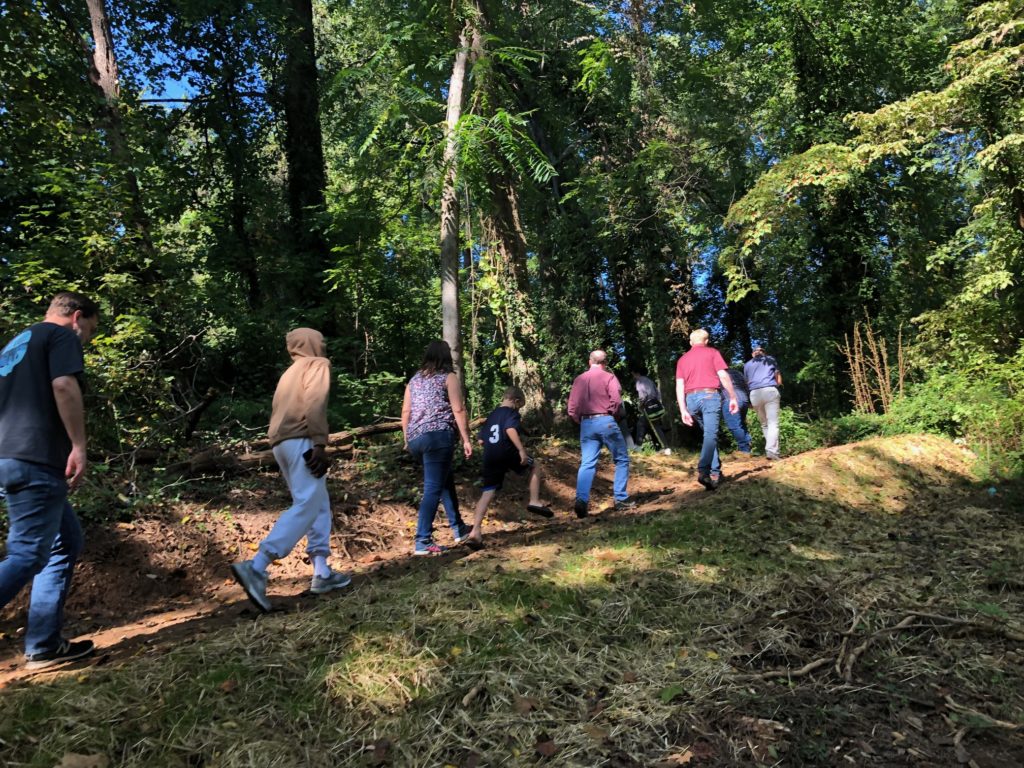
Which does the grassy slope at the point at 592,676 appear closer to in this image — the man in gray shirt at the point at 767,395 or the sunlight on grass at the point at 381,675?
the sunlight on grass at the point at 381,675

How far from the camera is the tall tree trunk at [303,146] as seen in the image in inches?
504

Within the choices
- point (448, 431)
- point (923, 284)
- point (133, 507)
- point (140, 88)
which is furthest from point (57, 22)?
point (923, 284)

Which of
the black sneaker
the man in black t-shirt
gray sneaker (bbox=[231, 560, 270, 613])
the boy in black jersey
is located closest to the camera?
the man in black t-shirt

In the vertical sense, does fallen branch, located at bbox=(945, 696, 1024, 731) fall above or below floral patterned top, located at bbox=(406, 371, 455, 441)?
below

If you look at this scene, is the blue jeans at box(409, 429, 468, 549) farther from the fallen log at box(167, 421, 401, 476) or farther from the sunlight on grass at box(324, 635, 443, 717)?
the sunlight on grass at box(324, 635, 443, 717)

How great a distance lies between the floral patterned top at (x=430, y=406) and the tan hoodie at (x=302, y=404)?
49.8 inches

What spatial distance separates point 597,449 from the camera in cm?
709

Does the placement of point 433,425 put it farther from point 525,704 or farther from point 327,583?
point 525,704

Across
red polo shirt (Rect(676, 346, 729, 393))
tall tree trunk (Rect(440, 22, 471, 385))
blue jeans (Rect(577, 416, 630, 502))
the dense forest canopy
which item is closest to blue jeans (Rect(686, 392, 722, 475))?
red polo shirt (Rect(676, 346, 729, 393))

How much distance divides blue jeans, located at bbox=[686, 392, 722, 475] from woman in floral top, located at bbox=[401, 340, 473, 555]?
3.27m

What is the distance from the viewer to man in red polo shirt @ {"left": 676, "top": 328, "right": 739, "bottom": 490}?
24.3 feet

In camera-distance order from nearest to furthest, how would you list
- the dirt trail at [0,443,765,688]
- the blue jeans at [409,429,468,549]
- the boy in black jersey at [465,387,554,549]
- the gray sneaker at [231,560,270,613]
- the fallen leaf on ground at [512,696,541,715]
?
the fallen leaf on ground at [512,696,541,715]
the gray sneaker at [231,560,270,613]
the dirt trail at [0,443,765,688]
the blue jeans at [409,429,468,549]
the boy in black jersey at [465,387,554,549]

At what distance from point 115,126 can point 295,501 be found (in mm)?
7263

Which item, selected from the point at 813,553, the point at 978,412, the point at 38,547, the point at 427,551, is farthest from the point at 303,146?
the point at 978,412
